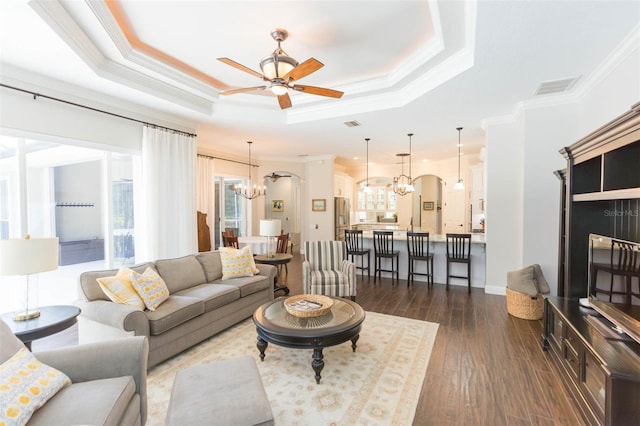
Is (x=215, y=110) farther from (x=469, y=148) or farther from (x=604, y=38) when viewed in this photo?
(x=469, y=148)

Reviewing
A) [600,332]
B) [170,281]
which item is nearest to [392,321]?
[600,332]

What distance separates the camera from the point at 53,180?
3883 millimetres

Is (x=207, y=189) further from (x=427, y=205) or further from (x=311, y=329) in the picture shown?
(x=427, y=205)

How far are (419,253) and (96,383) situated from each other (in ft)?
17.4

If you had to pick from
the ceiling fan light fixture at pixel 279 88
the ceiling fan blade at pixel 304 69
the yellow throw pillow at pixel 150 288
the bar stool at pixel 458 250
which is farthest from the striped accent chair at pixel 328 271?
the ceiling fan blade at pixel 304 69

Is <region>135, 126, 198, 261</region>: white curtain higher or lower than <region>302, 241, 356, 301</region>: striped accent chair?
higher

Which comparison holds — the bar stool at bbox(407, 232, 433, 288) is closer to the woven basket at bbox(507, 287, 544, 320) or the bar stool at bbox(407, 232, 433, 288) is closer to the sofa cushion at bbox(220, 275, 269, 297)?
the woven basket at bbox(507, 287, 544, 320)

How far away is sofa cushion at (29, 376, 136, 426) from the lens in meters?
1.43

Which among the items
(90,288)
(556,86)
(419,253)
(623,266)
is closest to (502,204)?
(419,253)

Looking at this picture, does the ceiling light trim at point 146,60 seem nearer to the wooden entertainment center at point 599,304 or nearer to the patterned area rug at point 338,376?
the patterned area rug at point 338,376

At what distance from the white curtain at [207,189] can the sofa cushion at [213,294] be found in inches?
134

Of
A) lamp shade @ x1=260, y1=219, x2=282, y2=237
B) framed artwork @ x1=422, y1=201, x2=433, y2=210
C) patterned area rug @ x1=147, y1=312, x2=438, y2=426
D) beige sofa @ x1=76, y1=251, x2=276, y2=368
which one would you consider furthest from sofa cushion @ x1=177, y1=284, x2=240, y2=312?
framed artwork @ x1=422, y1=201, x2=433, y2=210

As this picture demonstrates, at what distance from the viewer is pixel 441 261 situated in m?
5.93

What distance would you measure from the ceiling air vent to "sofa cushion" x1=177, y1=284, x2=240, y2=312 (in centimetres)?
456
